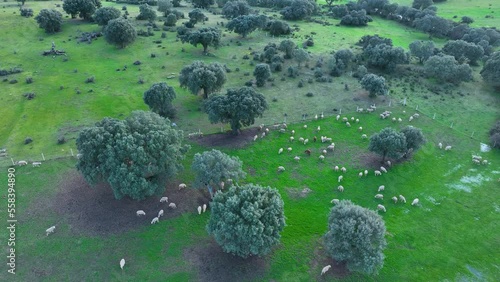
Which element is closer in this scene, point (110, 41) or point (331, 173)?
point (331, 173)

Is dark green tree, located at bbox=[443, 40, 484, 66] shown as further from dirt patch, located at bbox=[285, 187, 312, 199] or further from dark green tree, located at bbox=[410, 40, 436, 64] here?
dirt patch, located at bbox=[285, 187, 312, 199]

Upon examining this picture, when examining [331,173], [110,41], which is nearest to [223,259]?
[331,173]

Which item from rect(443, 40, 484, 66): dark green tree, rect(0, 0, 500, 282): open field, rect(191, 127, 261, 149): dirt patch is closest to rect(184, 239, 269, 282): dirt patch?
rect(0, 0, 500, 282): open field

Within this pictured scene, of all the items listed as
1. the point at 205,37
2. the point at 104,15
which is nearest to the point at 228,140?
the point at 205,37

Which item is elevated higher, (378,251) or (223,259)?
(378,251)

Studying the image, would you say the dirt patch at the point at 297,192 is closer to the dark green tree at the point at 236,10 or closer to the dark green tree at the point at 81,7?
the dark green tree at the point at 236,10

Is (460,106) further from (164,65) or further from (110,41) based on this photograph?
(110,41)

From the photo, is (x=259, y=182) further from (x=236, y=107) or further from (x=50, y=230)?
(x=50, y=230)
